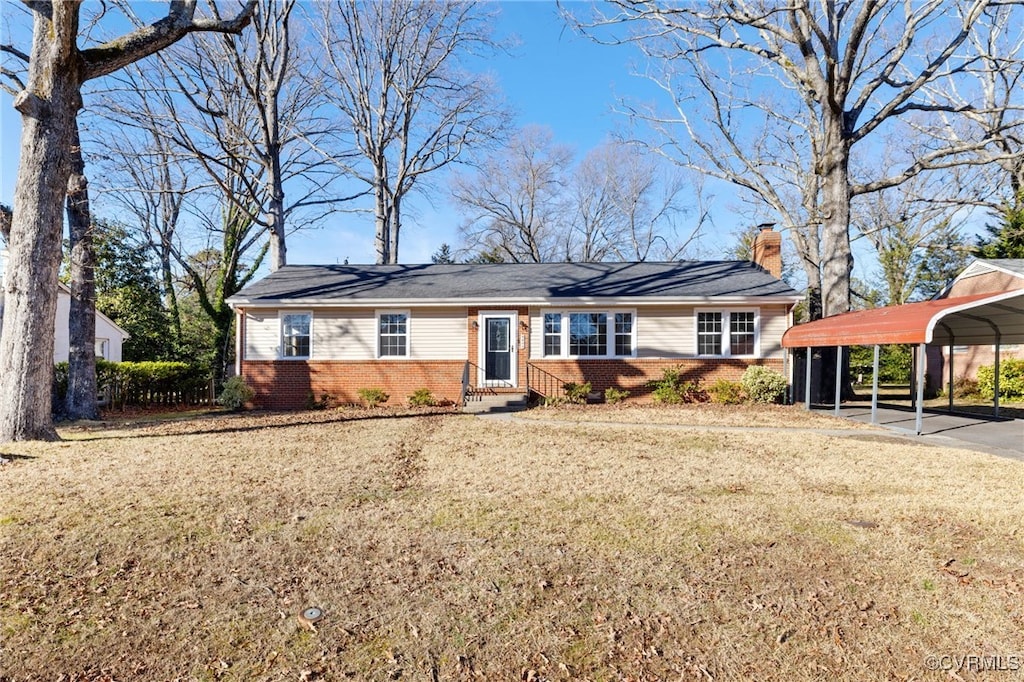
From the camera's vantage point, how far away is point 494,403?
14.1 meters

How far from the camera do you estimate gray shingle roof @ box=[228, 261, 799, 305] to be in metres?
15.2

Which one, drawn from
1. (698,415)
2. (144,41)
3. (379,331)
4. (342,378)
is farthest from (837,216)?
(144,41)

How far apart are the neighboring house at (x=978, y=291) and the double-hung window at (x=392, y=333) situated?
16647mm

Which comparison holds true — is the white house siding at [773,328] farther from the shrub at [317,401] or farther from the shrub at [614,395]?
the shrub at [317,401]

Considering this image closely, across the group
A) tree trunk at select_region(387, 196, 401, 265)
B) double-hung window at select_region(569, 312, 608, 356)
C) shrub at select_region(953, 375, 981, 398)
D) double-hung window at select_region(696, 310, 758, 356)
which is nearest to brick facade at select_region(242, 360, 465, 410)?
double-hung window at select_region(569, 312, 608, 356)

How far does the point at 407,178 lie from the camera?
27.1 metres

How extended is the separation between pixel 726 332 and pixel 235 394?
13.7 m

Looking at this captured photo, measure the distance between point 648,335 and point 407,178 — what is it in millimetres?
17031

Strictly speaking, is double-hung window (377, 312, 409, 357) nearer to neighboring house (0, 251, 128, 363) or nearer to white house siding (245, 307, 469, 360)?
white house siding (245, 307, 469, 360)

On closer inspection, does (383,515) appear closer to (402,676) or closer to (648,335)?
(402,676)

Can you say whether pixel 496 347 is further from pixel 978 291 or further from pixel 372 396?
pixel 978 291

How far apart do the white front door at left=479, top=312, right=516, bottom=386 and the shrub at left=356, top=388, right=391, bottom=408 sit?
2.86 meters

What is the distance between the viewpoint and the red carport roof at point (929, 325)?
9.48 m

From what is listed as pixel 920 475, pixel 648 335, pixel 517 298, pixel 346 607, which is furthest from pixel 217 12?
pixel 920 475
